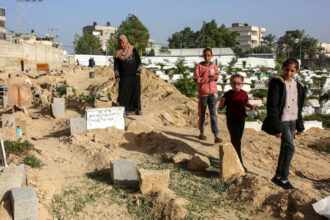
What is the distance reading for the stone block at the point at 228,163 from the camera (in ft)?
12.8

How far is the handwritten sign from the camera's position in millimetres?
5887

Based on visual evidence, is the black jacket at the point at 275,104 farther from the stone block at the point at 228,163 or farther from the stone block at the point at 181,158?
the stone block at the point at 181,158

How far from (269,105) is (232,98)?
72 centimetres

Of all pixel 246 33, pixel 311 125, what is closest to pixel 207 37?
pixel 246 33

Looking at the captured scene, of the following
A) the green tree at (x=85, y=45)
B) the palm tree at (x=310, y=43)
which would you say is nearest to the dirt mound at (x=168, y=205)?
the green tree at (x=85, y=45)

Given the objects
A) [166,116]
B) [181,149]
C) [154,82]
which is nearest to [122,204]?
[181,149]

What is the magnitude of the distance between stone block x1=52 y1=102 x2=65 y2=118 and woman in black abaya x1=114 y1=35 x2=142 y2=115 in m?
1.99

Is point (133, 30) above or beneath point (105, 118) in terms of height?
above

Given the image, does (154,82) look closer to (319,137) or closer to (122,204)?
(319,137)

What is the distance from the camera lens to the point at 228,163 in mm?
3938

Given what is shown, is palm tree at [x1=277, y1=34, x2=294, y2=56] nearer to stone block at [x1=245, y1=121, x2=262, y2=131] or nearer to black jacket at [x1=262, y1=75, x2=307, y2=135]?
stone block at [x1=245, y1=121, x2=262, y2=131]

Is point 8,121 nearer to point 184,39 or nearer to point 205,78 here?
point 205,78

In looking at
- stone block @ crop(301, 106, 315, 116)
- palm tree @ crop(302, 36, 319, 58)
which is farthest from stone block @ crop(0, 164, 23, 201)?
palm tree @ crop(302, 36, 319, 58)

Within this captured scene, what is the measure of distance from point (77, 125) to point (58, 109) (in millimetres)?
2553
